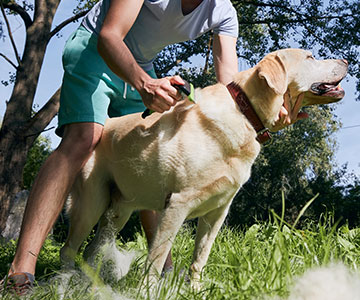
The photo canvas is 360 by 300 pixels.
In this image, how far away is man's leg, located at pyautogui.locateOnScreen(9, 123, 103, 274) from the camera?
8.67ft

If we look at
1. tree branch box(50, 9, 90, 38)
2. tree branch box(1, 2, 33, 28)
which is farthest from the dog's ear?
tree branch box(50, 9, 90, 38)

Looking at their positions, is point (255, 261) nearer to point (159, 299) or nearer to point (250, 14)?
point (159, 299)

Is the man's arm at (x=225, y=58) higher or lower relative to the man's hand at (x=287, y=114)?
higher

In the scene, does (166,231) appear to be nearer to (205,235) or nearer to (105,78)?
(205,235)

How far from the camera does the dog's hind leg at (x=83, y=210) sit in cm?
293

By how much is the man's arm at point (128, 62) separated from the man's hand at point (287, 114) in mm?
751

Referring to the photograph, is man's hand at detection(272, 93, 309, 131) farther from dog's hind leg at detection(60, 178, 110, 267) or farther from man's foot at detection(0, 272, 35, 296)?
man's foot at detection(0, 272, 35, 296)

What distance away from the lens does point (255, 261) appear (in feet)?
8.33

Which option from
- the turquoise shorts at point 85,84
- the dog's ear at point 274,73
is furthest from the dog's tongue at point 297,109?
the turquoise shorts at point 85,84

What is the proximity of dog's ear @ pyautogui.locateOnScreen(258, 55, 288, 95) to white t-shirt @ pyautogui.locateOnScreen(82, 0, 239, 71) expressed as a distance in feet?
2.23

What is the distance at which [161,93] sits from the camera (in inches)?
89.8

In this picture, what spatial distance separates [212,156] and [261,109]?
435 mm

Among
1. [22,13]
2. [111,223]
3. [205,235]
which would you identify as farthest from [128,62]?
[22,13]

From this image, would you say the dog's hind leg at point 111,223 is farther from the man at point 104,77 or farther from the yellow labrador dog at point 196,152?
the man at point 104,77
